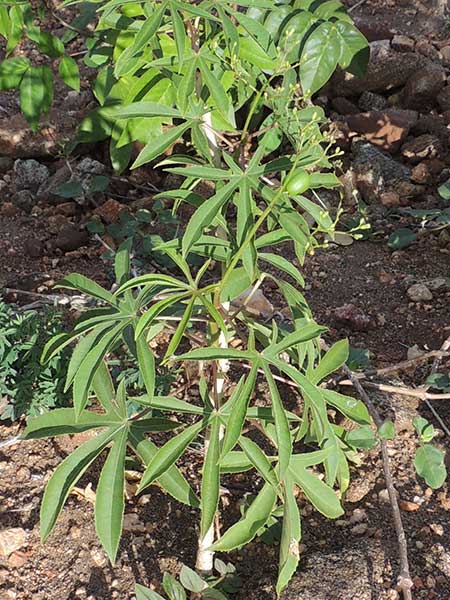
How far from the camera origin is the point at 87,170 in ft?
8.97

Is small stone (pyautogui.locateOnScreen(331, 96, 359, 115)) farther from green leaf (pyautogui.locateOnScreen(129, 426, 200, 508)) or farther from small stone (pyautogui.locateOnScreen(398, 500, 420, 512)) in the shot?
green leaf (pyautogui.locateOnScreen(129, 426, 200, 508))

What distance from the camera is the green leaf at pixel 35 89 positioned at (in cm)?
174

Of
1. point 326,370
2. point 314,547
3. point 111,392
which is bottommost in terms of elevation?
point 314,547

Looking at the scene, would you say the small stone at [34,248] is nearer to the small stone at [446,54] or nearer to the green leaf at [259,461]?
the green leaf at [259,461]

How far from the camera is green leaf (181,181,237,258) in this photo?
1.09 metres

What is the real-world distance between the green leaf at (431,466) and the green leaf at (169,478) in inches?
19.3

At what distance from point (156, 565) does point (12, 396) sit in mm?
504

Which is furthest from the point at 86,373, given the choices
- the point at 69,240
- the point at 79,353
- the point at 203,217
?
the point at 69,240

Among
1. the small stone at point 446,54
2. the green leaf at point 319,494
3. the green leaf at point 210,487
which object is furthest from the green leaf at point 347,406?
the small stone at point 446,54

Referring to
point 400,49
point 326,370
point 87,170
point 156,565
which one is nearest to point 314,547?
point 156,565

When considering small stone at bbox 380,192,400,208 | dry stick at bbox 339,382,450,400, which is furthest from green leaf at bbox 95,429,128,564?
small stone at bbox 380,192,400,208

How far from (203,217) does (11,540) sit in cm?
80

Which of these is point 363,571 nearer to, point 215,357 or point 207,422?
point 207,422

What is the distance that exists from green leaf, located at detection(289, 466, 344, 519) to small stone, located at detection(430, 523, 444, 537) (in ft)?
1.21
